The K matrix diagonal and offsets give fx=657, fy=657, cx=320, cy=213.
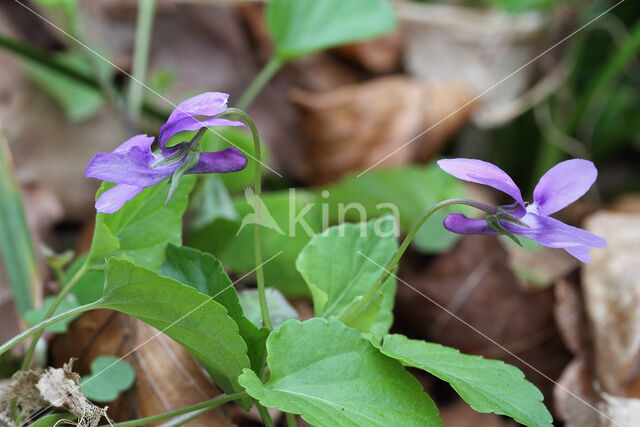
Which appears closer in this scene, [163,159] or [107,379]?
[163,159]

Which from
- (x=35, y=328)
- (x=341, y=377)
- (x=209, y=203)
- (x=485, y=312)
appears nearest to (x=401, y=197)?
(x=485, y=312)

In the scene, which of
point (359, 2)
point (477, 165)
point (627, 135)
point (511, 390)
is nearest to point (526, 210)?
point (477, 165)

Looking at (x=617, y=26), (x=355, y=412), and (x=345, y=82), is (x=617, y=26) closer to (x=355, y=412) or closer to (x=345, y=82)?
(x=345, y=82)

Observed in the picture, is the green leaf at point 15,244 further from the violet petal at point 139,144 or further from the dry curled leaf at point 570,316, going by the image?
the dry curled leaf at point 570,316

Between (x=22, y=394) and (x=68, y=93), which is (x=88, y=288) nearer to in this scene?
(x=22, y=394)

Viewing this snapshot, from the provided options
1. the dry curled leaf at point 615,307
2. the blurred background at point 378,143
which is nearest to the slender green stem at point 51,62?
the blurred background at point 378,143

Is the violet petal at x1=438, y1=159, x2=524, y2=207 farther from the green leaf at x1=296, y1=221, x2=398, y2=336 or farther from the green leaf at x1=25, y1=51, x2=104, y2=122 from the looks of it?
the green leaf at x1=25, y1=51, x2=104, y2=122

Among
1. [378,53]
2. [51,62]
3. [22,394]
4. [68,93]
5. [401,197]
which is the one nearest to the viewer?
[22,394]
